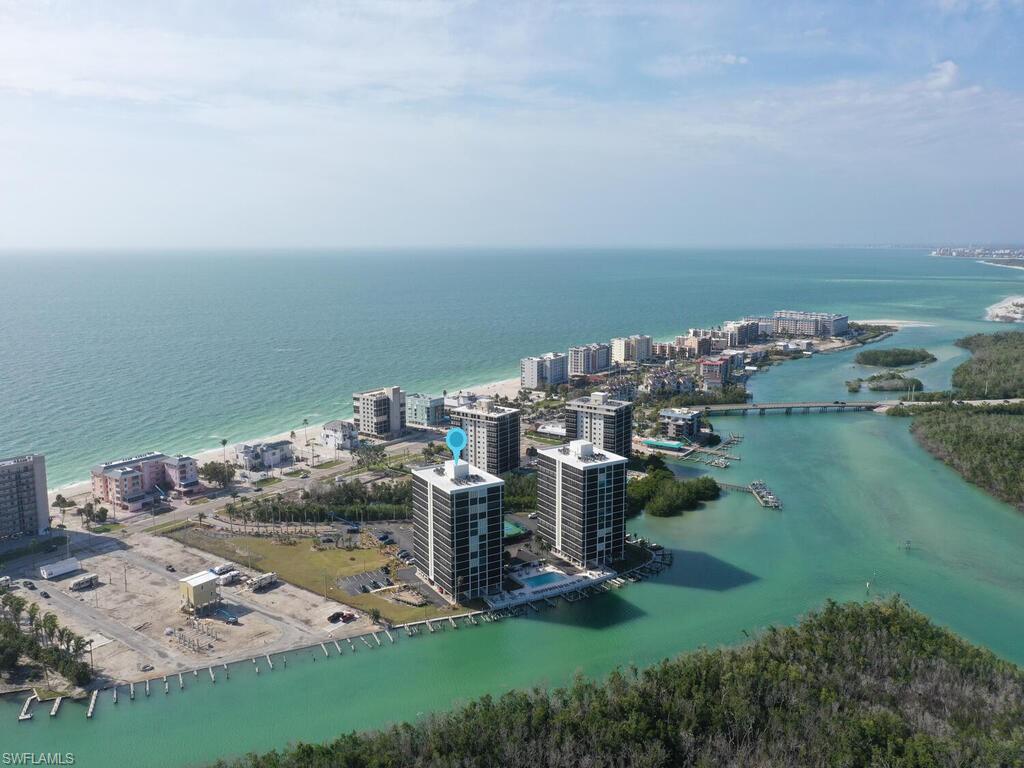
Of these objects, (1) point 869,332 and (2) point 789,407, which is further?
(1) point 869,332

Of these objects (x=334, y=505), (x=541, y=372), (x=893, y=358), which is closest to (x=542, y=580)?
(x=334, y=505)

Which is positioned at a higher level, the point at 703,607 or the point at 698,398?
the point at 698,398

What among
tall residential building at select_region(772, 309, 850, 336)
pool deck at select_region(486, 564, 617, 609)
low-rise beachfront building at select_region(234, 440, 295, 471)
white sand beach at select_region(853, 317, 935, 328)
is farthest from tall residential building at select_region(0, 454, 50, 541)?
white sand beach at select_region(853, 317, 935, 328)

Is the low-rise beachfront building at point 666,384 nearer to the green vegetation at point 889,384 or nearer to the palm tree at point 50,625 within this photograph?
the green vegetation at point 889,384

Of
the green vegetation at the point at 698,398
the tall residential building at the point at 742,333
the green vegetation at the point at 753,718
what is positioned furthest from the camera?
the tall residential building at the point at 742,333

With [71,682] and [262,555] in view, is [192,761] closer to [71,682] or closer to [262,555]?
[71,682]

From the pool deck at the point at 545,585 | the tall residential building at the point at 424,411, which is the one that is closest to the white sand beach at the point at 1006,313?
the tall residential building at the point at 424,411

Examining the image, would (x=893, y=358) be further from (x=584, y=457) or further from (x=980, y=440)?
(x=584, y=457)
